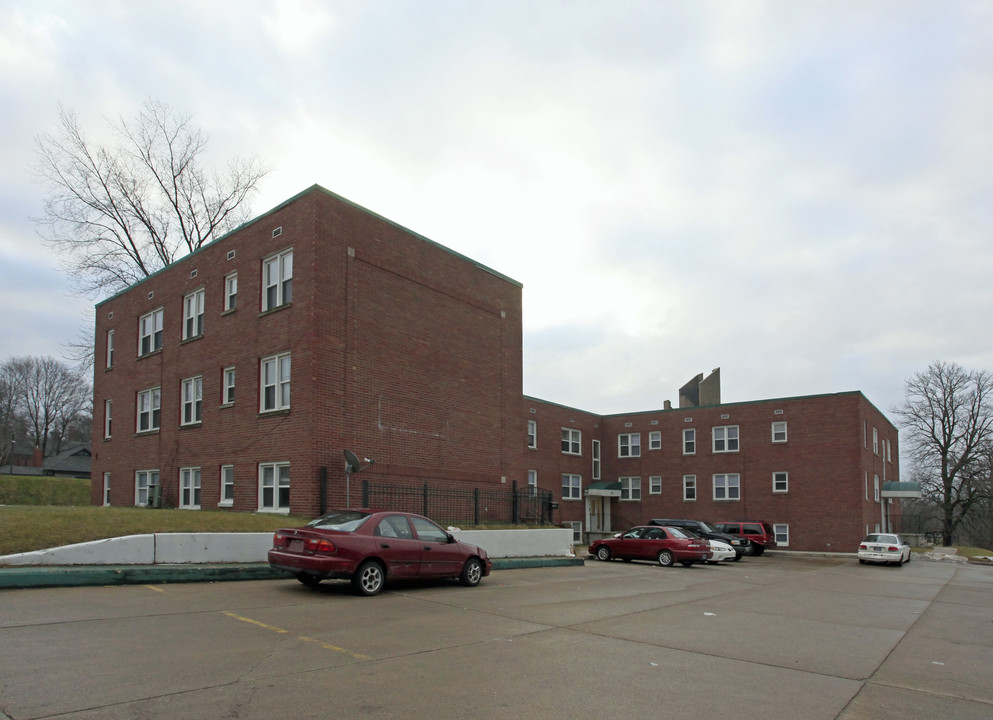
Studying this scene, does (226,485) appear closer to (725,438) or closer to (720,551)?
(720,551)

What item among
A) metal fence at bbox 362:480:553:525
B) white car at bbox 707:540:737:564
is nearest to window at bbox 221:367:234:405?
metal fence at bbox 362:480:553:525

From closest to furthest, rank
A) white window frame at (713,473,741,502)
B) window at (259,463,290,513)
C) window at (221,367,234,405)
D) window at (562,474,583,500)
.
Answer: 1. window at (259,463,290,513)
2. window at (221,367,234,405)
3. white window frame at (713,473,741,502)
4. window at (562,474,583,500)

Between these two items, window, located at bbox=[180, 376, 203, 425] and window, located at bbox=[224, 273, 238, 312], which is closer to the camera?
window, located at bbox=[224, 273, 238, 312]

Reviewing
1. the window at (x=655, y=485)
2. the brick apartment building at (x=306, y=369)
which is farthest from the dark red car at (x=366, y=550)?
the window at (x=655, y=485)

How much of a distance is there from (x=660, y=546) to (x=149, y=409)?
18.8 meters

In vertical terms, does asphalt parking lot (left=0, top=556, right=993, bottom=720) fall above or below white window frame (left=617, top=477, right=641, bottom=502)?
above

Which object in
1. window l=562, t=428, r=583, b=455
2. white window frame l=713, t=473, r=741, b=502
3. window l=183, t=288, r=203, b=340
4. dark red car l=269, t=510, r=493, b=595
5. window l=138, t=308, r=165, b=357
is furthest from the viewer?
window l=562, t=428, r=583, b=455

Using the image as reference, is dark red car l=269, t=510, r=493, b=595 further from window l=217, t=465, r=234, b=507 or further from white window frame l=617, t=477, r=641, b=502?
white window frame l=617, t=477, r=641, b=502

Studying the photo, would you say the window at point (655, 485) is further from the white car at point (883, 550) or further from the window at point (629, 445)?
the white car at point (883, 550)

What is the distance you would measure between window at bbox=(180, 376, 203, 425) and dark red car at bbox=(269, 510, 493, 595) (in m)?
13.1

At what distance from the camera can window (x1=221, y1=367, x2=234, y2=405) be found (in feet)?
75.9

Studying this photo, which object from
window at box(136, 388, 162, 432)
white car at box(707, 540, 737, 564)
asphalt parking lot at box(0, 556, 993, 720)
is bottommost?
white car at box(707, 540, 737, 564)

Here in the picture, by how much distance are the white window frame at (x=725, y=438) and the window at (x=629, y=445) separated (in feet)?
17.1

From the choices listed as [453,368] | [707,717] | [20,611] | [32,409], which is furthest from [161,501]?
[32,409]
